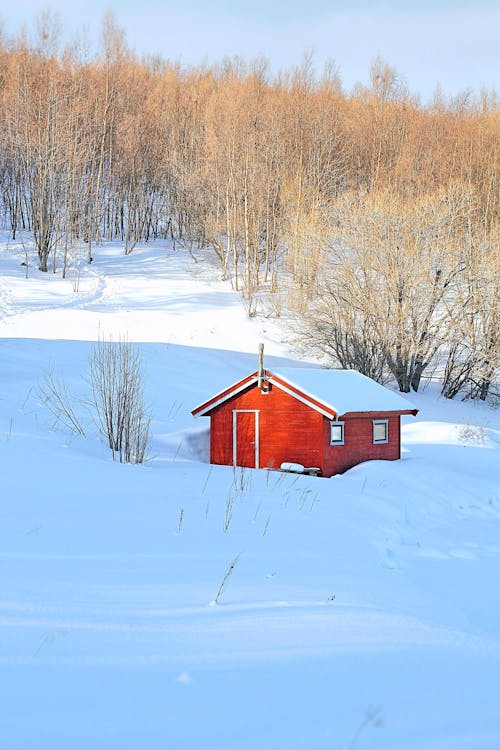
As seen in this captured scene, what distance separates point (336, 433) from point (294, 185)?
20746 mm

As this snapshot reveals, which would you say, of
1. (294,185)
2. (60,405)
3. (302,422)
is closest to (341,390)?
(302,422)

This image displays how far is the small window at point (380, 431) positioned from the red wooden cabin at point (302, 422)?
3cm

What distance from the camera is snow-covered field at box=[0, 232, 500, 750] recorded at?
12.9ft

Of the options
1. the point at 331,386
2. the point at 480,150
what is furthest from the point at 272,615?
the point at 480,150

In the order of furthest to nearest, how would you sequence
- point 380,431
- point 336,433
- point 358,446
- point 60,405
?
1. point 60,405
2. point 380,431
3. point 358,446
4. point 336,433

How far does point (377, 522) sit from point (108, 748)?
8265 millimetres

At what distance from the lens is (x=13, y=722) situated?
367 cm

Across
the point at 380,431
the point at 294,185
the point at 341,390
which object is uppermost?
the point at 294,185

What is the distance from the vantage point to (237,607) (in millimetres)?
5777

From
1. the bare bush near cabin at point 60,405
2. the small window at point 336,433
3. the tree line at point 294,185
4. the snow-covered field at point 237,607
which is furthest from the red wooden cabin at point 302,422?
the tree line at point 294,185

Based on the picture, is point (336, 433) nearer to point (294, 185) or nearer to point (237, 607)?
point (237, 607)

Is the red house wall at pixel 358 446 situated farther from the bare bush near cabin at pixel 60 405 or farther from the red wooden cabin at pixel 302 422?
the bare bush near cabin at pixel 60 405

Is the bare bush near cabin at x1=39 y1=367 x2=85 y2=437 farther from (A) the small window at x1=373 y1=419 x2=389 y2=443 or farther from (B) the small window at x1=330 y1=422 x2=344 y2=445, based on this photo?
(A) the small window at x1=373 y1=419 x2=389 y2=443

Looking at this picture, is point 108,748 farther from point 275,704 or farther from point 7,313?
point 7,313
